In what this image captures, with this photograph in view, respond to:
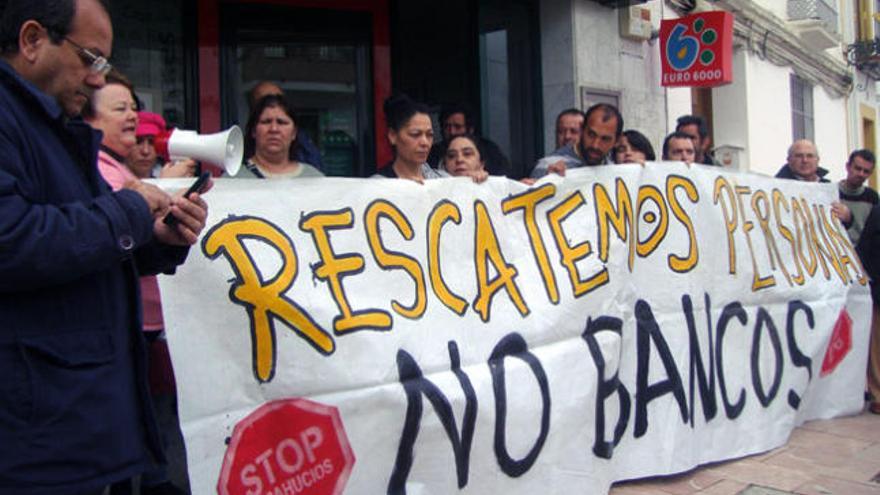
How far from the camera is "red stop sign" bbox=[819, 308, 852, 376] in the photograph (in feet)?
15.3

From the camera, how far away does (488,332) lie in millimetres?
3020

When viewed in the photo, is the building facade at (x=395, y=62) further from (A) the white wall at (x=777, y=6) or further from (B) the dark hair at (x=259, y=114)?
(B) the dark hair at (x=259, y=114)

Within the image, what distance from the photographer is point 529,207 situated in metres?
3.38

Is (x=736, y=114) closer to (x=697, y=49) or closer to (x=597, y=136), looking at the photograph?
(x=697, y=49)

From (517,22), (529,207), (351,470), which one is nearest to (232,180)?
(351,470)

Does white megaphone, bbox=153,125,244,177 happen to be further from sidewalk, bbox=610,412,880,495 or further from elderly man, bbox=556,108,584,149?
elderly man, bbox=556,108,584,149

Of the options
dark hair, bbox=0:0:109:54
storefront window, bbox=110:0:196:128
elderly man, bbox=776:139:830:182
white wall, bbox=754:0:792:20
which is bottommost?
dark hair, bbox=0:0:109:54

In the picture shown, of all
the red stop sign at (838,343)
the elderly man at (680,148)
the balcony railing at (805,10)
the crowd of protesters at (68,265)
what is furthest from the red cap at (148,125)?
the balcony railing at (805,10)

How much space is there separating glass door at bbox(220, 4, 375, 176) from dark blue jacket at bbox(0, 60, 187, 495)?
406 cm

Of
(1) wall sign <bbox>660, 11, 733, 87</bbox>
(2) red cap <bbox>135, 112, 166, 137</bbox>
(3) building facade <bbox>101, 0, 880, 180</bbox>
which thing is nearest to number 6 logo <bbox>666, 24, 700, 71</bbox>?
(1) wall sign <bbox>660, 11, 733, 87</bbox>

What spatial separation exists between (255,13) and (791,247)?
3.69 m

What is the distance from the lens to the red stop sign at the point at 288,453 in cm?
243

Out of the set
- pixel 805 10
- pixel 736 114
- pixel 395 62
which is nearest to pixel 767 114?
pixel 736 114

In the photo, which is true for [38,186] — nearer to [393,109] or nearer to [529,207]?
[529,207]
